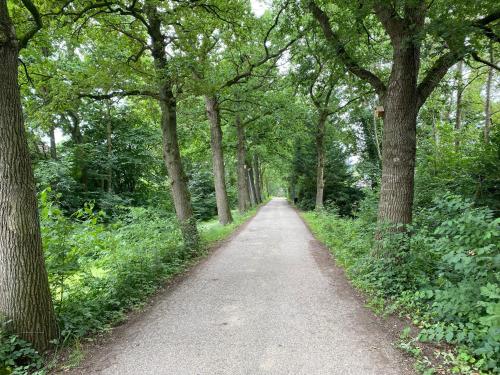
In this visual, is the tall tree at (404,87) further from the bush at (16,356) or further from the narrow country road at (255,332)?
the bush at (16,356)

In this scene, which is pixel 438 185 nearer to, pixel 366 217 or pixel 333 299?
pixel 366 217

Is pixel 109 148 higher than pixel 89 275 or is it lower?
higher

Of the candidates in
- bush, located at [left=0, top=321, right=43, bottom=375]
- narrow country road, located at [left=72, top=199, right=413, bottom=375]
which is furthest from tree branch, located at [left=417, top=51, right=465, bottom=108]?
bush, located at [left=0, top=321, right=43, bottom=375]

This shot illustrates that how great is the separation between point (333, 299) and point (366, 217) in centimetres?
429

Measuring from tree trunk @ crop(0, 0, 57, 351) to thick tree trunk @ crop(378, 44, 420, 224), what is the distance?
5.56 meters

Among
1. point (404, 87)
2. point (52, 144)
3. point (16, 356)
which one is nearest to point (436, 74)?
point (404, 87)

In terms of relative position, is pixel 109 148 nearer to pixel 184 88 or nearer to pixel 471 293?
pixel 184 88

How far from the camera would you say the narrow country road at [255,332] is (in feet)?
10.9

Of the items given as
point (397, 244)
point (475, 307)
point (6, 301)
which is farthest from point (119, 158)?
point (475, 307)

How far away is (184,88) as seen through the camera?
8711 millimetres

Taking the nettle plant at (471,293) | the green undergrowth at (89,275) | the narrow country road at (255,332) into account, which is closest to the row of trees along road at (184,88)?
the green undergrowth at (89,275)

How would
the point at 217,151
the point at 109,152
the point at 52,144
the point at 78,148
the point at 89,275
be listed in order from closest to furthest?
the point at 89,275, the point at 217,151, the point at 78,148, the point at 52,144, the point at 109,152

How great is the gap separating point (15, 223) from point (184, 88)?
628cm

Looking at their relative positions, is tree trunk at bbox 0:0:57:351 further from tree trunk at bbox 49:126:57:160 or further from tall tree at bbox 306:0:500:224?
tree trunk at bbox 49:126:57:160
